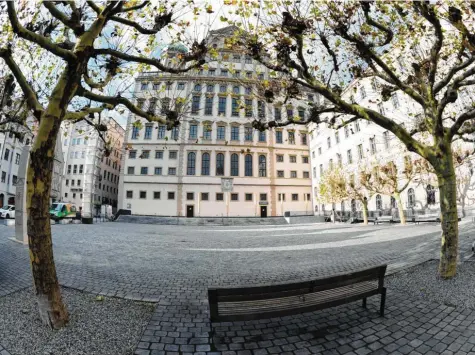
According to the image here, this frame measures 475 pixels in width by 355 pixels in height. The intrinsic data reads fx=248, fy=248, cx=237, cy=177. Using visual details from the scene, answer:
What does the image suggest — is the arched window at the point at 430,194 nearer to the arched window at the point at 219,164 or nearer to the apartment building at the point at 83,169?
the arched window at the point at 219,164

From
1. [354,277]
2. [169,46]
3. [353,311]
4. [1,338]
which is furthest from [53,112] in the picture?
[353,311]

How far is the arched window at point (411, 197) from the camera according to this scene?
84.1 feet

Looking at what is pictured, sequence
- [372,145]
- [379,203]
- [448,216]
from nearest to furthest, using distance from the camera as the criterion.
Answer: [448,216] < [379,203] < [372,145]

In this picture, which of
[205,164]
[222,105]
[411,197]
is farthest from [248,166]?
[411,197]

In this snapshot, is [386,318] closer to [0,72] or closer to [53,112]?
[53,112]

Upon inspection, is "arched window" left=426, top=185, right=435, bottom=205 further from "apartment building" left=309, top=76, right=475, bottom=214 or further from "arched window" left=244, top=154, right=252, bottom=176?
"arched window" left=244, top=154, right=252, bottom=176

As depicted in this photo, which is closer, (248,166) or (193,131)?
(193,131)

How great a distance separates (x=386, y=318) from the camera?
377cm

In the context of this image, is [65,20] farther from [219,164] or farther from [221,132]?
[221,132]

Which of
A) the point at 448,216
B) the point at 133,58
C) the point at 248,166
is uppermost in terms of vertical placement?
the point at 248,166

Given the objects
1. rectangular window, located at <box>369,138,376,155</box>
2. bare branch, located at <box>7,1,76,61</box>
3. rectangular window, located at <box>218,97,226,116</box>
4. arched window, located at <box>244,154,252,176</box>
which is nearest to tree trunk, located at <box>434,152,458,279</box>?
bare branch, located at <box>7,1,76,61</box>

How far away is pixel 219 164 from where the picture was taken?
4306cm

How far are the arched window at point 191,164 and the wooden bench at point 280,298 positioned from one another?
39910 mm

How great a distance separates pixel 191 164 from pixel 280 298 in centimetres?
4058
